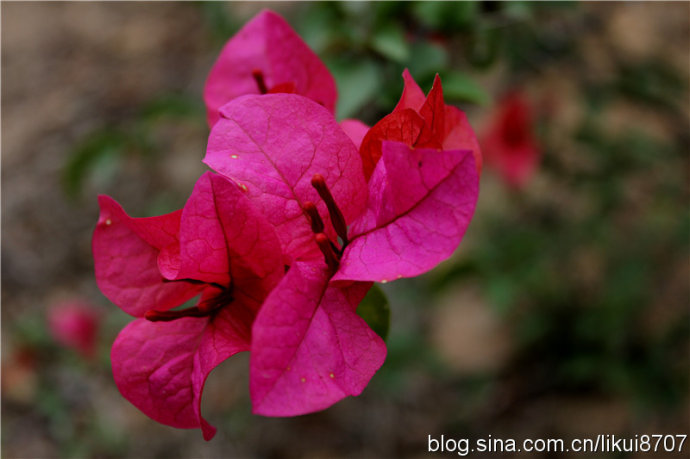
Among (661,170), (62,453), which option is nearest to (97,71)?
(62,453)

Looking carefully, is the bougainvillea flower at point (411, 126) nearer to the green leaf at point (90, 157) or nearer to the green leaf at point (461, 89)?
the green leaf at point (461, 89)

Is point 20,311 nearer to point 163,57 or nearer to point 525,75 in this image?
point 163,57

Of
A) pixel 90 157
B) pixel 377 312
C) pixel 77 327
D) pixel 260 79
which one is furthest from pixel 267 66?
pixel 77 327

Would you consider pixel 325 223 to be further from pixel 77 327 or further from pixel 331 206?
pixel 77 327

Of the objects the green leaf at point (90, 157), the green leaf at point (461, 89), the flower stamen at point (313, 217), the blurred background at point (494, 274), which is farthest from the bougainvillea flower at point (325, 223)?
the green leaf at point (90, 157)

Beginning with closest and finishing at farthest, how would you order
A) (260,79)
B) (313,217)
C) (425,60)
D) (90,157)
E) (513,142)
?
(313,217)
(260,79)
(425,60)
(90,157)
(513,142)

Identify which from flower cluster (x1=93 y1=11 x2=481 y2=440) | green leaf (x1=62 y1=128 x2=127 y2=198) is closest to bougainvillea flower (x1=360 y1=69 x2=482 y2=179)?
flower cluster (x1=93 y1=11 x2=481 y2=440)

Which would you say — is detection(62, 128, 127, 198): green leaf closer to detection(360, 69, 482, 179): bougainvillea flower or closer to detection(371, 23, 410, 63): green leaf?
detection(371, 23, 410, 63): green leaf
